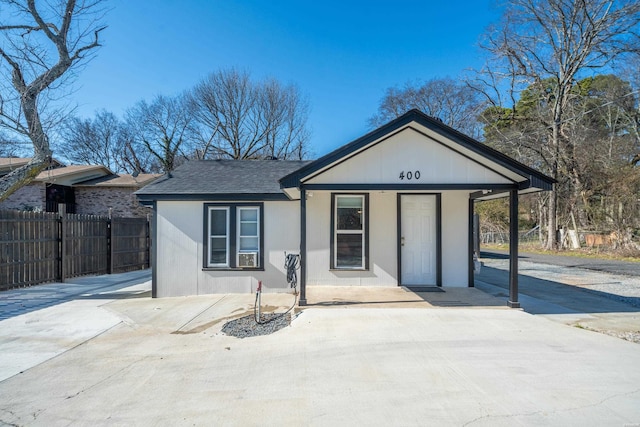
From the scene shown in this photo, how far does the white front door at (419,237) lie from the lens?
8094 mm

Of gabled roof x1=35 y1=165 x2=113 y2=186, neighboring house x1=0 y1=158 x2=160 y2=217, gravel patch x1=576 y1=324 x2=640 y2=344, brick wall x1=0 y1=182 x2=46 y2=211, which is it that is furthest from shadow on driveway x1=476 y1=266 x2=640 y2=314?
brick wall x1=0 y1=182 x2=46 y2=211

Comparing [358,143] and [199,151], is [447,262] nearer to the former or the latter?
[358,143]

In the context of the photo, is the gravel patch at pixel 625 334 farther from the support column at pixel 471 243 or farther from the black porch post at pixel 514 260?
the support column at pixel 471 243

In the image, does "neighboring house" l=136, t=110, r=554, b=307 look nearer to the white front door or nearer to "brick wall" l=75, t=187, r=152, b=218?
the white front door

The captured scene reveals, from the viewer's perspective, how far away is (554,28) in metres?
18.9

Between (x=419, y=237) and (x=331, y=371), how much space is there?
5010 mm

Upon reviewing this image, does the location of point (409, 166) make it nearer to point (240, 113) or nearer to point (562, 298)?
point (562, 298)

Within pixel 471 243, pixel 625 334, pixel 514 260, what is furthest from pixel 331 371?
pixel 471 243

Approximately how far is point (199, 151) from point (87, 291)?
60.2 ft

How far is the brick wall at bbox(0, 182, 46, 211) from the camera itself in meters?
16.0

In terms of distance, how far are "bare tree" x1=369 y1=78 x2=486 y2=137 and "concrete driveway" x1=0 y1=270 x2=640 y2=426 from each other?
989 inches

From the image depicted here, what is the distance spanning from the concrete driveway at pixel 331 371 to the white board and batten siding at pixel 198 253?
1770 mm

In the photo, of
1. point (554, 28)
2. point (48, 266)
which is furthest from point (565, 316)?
point (554, 28)

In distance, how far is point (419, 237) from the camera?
8.12 meters
